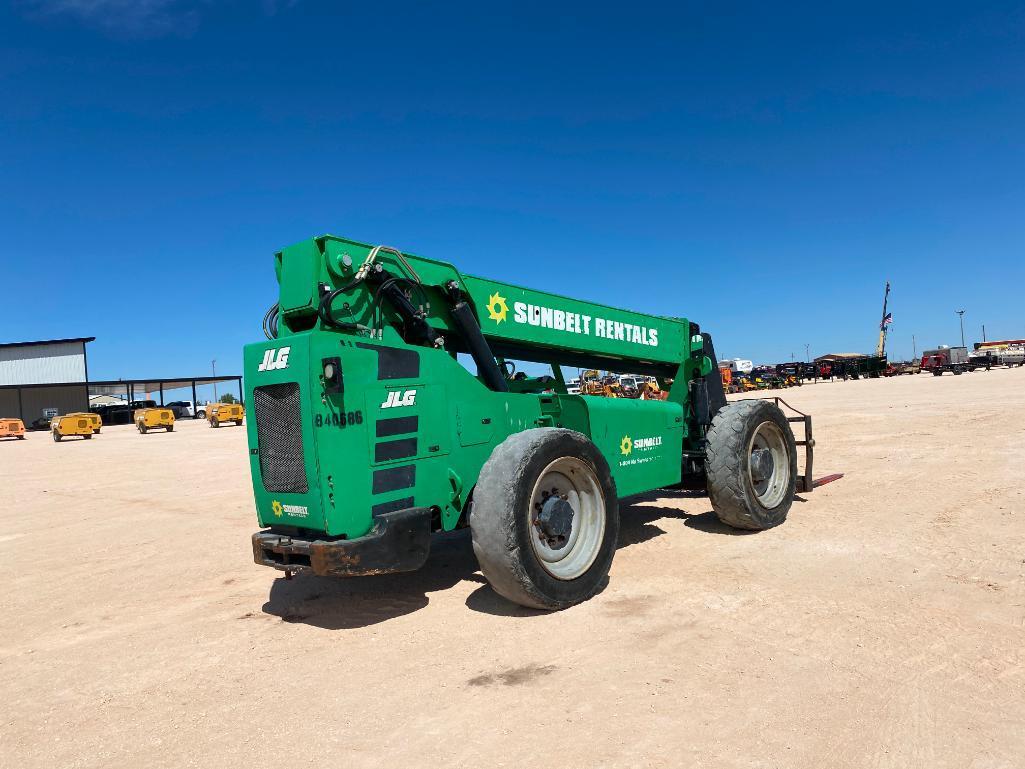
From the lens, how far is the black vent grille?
15.7 feet

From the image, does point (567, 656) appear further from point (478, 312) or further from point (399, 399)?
point (478, 312)

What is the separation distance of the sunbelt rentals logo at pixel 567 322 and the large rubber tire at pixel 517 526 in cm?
147

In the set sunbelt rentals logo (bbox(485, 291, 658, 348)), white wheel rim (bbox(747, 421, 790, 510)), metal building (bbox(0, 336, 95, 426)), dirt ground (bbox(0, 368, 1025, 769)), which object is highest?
metal building (bbox(0, 336, 95, 426))

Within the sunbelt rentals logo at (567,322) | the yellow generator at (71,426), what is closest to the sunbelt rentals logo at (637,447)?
the sunbelt rentals logo at (567,322)

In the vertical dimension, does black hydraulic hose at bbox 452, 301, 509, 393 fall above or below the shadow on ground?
above

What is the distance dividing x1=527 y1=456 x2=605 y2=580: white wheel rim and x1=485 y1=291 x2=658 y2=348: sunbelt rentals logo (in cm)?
156

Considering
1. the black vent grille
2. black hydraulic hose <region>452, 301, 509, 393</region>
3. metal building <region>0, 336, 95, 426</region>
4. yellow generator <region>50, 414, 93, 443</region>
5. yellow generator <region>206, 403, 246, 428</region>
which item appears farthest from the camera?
metal building <region>0, 336, 95, 426</region>

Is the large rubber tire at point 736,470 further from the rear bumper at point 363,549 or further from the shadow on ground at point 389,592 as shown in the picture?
the rear bumper at point 363,549

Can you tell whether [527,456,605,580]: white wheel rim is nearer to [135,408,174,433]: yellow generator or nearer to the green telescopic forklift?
the green telescopic forklift

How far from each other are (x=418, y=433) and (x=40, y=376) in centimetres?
6658

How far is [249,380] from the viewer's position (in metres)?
5.11

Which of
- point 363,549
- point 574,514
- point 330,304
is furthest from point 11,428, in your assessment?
point 574,514

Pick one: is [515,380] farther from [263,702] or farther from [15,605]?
[15,605]

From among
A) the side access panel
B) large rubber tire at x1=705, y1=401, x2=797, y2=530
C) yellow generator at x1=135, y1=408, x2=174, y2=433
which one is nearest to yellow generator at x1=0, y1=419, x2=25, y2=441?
yellow generator at x1=135, y1=408, x2=174, y2=433
